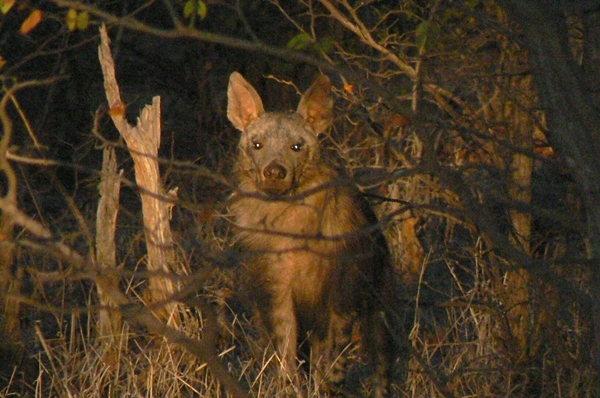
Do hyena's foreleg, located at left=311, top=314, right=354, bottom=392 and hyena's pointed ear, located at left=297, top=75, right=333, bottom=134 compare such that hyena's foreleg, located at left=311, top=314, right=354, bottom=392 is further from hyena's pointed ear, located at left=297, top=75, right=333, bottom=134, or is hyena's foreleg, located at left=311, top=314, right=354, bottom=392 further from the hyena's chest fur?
hyena's pointed ear, located at left=297, top=75, right=333, bottom=134

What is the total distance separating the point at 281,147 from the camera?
254 inches

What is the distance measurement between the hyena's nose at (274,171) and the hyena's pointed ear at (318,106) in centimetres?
44

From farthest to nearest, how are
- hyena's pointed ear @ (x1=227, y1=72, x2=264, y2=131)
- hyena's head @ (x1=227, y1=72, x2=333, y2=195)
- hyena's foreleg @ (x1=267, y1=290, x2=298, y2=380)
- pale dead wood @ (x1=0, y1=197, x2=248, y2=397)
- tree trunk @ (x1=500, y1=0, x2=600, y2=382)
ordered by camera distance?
hyena's pointed ear @ (x1=227, y1=72, x2=264, y2=131)
hyena's head @ (x1=227, y1=72, x2=333, y2=195)
hyena's foreleg @ (x1=267, y1=290, x2=298, y2=380)
tree trunk @ (x1=500, y1=0, x2=600, y2=382)
pale dead wood @ (x1=0, y1=197, x2=248, y2=397)

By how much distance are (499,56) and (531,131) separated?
647 mm

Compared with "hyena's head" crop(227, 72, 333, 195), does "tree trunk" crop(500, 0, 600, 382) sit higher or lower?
higher

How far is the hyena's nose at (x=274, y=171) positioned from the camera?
6.13 m

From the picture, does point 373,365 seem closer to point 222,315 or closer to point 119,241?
point 222,315

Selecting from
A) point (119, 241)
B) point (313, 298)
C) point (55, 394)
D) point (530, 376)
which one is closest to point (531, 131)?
point (530, 376)

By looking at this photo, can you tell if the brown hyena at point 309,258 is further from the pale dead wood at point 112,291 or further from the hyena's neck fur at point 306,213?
the pale dead wood at point 112,291

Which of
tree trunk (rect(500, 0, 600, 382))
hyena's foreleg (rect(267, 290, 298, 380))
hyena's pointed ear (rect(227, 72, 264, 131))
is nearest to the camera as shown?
tree trunk (rect(500, 0, 600, 382))

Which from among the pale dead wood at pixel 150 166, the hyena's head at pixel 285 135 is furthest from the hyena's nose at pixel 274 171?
the pale dead wood at pixel 150 166

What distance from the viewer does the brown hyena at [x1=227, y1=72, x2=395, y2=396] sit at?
6.29 meters

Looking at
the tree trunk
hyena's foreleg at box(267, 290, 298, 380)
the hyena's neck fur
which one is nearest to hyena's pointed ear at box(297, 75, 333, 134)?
the hyena's neck fur

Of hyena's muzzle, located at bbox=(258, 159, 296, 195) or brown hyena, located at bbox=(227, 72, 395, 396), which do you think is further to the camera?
brown hyena, located at bbox=(227, 72, 395, 396)
